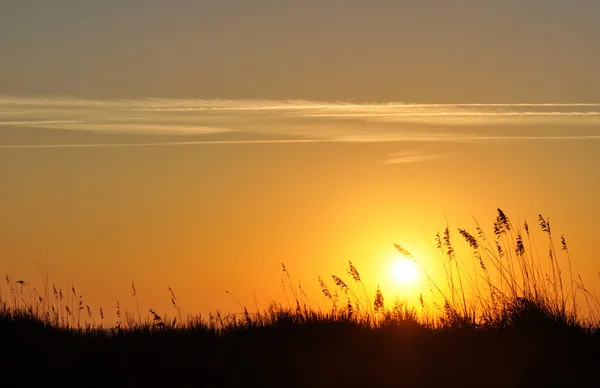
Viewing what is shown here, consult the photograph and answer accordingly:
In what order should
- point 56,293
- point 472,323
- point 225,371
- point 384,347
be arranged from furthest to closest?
point 56,293 < point 472,323 < point 384,347 < point 225,371

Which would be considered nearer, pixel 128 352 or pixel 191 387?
pixel 191 387

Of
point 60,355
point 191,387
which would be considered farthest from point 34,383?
point 191,387

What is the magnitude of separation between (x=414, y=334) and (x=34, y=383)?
14.1 feet

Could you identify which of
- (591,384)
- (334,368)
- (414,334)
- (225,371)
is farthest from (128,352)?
(591,384)

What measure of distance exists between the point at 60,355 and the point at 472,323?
5.07 meters

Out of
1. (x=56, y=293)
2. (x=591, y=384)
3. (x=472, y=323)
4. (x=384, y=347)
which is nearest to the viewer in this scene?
(x=591, y=384)

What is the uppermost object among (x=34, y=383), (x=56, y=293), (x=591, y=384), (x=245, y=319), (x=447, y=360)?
(x=56, y=293)

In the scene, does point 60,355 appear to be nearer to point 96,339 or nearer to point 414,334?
point 96,339

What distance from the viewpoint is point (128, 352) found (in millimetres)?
10219

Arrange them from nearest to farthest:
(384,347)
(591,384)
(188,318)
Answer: (591,384), (384,347), (188,318)

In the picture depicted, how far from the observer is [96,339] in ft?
37.1

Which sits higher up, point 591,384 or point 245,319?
point 245,319

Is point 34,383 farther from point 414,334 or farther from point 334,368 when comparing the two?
point 414,334

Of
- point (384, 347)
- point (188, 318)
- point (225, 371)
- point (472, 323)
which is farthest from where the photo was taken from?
point (188, 318)
